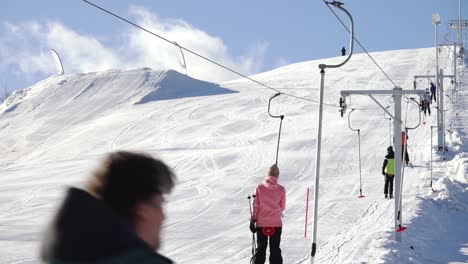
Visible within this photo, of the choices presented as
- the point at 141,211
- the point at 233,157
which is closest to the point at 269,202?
the point at 141,211

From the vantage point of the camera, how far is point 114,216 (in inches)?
51.9

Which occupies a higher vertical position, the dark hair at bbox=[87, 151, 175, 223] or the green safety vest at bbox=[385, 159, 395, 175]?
the green safety vest at bbox=[385, 159, 395, 175]

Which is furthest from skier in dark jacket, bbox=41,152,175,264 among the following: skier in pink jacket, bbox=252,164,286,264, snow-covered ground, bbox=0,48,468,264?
skier in pink jacket, bbox=252,164,286,264

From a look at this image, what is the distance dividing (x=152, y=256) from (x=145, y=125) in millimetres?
38095

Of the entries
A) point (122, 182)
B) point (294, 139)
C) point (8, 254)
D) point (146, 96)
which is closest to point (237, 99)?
point (146, 96)

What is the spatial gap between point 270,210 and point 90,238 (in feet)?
24.6

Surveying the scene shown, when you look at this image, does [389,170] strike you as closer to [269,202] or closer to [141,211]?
[269,202]

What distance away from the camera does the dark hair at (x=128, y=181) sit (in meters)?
1.45

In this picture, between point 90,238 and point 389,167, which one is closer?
point 90,238

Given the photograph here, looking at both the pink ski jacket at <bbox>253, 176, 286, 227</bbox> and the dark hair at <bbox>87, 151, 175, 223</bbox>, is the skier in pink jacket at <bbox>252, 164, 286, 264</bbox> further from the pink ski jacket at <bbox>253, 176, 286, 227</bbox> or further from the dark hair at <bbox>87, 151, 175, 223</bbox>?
the dark hair at <bbox>87, 151, 175, 223</bbox>

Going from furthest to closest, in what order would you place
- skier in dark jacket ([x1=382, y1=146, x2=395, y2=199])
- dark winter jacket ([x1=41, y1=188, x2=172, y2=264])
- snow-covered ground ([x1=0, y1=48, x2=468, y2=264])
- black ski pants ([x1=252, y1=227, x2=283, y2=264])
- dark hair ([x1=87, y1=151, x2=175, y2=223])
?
skier in dark jacket ([x1=382, y1=146, x2=395, y2=199]), snow-covered ground ([x1=0, y1=48, x2=468, y2=264]), black ski pants ([x1=252, y1=227, x2=283, y2=264]), dark hair ([x1=87, y1=151, x2=175, y2=223]), dark winter jacket ([x1=41, y1=188, x2=172, y2=264])

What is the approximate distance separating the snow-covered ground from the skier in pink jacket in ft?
4.78

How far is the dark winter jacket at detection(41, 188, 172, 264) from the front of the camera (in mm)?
1235

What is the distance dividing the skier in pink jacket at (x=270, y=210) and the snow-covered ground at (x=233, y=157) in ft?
4.78
